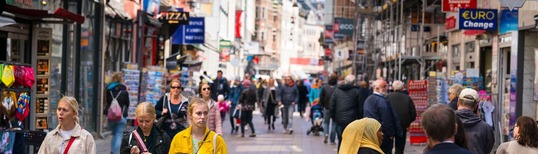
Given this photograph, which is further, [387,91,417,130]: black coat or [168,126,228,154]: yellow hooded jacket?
[387,91,417,130]: black coat

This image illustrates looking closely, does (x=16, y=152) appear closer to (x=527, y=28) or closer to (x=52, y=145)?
(x=52, y=145)

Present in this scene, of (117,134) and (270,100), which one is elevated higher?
(270,100)

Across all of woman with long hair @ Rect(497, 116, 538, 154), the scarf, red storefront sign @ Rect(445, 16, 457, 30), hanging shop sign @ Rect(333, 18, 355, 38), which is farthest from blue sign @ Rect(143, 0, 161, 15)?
hanging shop sign @ Rect(333, 18, 355, 38)

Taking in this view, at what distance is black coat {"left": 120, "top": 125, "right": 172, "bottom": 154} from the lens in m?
8.28

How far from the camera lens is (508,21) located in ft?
72.5

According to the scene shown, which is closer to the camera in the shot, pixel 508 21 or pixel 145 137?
pixel 145 137

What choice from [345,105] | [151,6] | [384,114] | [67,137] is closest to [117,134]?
[345,105]

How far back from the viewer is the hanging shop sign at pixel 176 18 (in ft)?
105

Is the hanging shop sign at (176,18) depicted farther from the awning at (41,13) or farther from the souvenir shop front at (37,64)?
the awning at (41,13)

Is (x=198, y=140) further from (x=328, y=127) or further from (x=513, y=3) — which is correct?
(x=328, y=127)

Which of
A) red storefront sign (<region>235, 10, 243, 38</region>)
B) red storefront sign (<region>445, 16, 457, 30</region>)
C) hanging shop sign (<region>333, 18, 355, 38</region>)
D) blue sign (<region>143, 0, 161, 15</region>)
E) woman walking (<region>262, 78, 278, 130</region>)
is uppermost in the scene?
red storefront sign (<region>235, 10, 243, 38</region>)

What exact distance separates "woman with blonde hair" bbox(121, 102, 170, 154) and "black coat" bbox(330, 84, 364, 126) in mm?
8927

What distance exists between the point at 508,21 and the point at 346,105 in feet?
20.9

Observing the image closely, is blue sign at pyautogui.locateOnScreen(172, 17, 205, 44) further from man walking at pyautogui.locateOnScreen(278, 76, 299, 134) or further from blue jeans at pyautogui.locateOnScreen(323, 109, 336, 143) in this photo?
blue jeans at pyautogui.locateOnScreen(323, 109, 336, 143)
